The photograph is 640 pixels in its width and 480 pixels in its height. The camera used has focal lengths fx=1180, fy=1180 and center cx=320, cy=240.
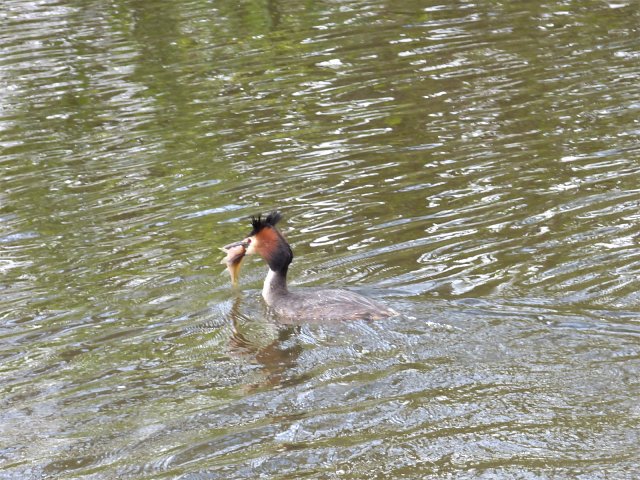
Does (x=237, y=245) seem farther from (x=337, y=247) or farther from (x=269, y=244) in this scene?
(x=337, y=247)

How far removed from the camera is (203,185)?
47.5 feet

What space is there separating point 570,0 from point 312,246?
39.1 ft

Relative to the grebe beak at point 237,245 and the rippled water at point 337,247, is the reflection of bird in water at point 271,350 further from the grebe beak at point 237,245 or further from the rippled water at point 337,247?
the grebe beak at point 237,245

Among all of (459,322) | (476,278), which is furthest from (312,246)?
(459,322)

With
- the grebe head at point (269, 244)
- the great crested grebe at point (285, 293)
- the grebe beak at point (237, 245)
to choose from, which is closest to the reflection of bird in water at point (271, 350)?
the great crested grebe at point (285, 293)

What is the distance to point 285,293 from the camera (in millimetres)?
10969

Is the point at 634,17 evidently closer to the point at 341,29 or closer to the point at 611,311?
the point at 341,29

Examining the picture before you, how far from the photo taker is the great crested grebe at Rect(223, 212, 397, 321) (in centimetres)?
1025

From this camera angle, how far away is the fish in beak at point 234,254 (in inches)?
457

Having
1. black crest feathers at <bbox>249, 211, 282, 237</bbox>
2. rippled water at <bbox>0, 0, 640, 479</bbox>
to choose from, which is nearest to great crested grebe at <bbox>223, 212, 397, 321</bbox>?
black crest feathers at <bbox>249, 211, 282, 237</bbox>

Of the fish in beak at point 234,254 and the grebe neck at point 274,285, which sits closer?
the grebe neck at point 274,285

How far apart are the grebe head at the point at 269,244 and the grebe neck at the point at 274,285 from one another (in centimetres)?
3

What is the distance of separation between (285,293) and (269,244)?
1.93ft

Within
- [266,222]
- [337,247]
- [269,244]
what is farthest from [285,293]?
[337,247]
